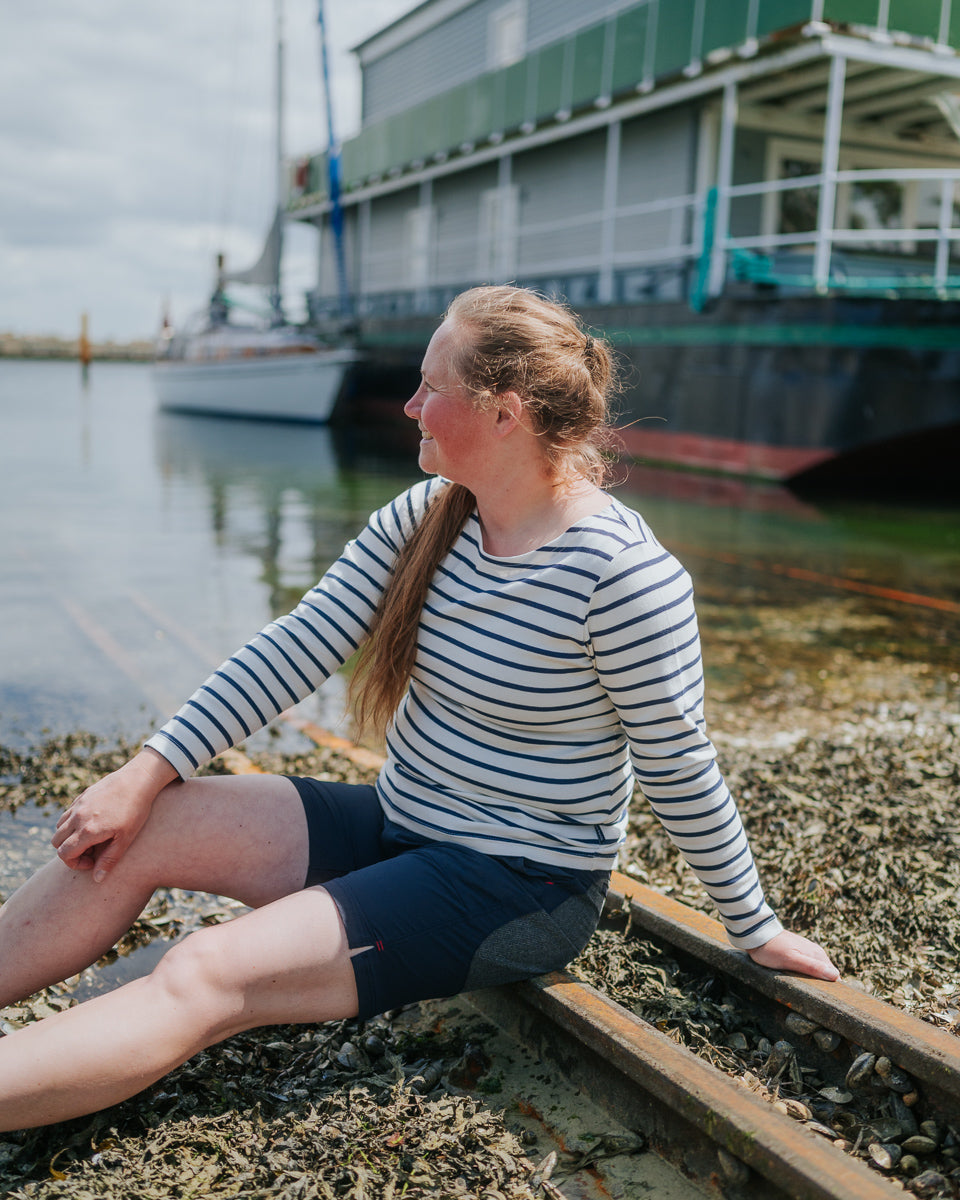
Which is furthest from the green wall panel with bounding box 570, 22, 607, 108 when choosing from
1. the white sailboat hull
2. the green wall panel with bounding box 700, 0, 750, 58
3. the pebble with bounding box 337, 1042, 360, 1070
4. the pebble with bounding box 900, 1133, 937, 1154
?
the pebble with bounding box 900, 1133, 937, 1154

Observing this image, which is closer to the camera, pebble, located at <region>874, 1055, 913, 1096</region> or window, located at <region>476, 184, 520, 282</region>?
pebble, located at <region>874, 1055, 913, 1096</region>

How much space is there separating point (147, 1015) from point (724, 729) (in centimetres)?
310

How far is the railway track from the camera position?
5.58 ft

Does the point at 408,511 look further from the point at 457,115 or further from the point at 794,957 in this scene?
the point at 457,115

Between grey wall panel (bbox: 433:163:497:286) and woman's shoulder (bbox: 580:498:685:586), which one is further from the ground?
grey wall panel (bbox: 433:163:497:286)

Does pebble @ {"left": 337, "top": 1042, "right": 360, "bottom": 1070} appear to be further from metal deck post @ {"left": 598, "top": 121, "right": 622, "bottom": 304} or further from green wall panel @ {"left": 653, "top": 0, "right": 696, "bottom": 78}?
green wall panel @ {"left": 653, "top": 0, "right": 696, "bottom": 78}

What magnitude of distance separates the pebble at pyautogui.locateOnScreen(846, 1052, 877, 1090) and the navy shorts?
53cm

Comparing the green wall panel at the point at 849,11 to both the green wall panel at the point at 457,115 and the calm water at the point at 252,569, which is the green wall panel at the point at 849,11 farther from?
the green wall panel at the point at 457,115

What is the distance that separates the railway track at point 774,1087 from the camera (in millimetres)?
1700

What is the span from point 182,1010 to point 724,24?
15.7m

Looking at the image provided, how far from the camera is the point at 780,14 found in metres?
13.8

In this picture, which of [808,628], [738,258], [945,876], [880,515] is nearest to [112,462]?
[738,258]

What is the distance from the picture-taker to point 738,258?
1397cm

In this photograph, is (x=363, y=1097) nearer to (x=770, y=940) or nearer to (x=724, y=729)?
(x=770, y=940)
